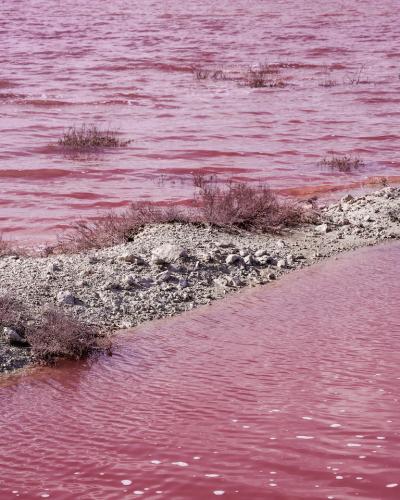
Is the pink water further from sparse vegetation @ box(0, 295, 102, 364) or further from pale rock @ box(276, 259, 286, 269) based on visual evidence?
sparse vegetation @ box(0, 295, 102, 364)

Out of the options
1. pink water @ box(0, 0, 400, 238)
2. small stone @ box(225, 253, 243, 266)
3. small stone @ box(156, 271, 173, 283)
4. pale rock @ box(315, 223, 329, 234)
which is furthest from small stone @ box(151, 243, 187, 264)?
pink water @ box(0, 0, 400, 238)

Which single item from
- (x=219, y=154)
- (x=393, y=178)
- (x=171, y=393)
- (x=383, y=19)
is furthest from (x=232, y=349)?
(x=383, y=19)

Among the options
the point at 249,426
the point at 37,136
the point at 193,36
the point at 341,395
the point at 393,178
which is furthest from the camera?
the point at 193,36

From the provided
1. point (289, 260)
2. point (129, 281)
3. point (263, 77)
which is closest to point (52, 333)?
point (129, 281)

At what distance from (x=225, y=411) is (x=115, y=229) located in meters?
4.54

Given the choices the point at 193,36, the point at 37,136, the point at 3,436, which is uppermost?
the point at 193,36

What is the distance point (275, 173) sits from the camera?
15227mm

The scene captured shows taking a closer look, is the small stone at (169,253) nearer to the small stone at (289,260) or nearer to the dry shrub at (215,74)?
the small stone at (289,260)

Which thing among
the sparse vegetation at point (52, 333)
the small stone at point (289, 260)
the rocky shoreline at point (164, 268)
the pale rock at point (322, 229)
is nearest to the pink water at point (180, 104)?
the rocky shoreline at point (164, 268)

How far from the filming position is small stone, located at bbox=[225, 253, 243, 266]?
9297 millimetres

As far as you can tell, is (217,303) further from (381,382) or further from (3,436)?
(3,436)

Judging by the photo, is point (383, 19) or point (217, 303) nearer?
point (217, 303)

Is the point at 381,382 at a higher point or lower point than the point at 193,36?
lower

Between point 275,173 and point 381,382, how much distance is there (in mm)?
9083
